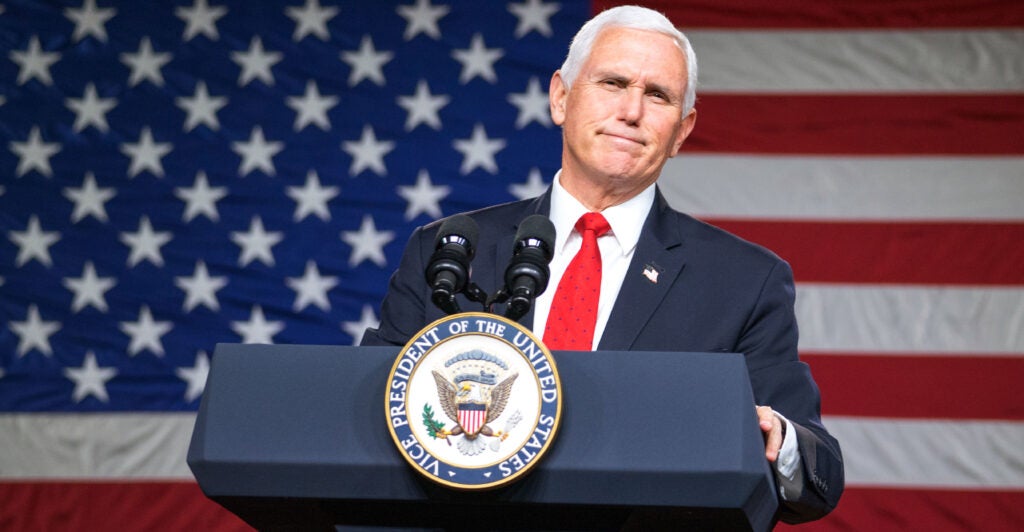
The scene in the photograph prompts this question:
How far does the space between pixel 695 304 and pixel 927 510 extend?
2062 mm

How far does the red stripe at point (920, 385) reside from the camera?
11.4 feet

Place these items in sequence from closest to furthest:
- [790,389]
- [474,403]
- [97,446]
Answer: [474,403]
[790,389]
[97,446]

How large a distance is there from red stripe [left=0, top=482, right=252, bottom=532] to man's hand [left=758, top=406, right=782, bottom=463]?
2695 mm

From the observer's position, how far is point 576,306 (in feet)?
5.65

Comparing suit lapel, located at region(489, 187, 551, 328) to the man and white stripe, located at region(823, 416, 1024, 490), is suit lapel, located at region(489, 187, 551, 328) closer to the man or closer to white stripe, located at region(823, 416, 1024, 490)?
the man

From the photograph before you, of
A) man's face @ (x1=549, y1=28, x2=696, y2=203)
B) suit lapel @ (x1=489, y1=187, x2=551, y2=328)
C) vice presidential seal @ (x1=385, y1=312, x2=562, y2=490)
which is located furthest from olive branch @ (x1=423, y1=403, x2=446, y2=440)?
man's face @ (x1=549, y1=28, x2=696, y2=203)

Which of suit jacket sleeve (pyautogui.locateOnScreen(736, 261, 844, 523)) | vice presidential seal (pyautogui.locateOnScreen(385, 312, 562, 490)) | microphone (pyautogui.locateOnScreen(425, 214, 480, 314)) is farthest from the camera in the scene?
suit jacket sleeve (pyautogui.locateOnScreen(736, 261, 844, 523))

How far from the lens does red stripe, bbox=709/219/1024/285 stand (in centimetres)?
357

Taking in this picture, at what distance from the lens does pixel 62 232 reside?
3807 mm

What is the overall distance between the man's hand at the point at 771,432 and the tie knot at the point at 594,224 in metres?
0.61

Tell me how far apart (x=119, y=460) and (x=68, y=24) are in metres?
1.40

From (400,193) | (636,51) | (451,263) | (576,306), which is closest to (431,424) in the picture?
(451,263)

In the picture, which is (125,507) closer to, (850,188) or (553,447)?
(850,188)

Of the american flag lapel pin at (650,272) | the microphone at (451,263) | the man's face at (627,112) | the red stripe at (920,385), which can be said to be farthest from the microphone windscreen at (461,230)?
the red stripe at (920,385)
